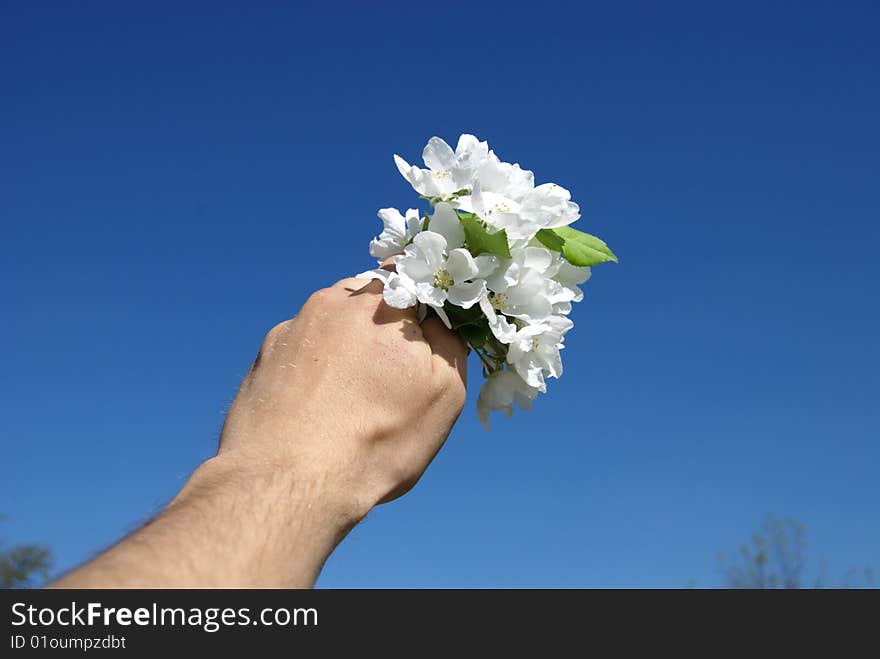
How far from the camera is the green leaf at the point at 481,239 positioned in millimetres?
3056

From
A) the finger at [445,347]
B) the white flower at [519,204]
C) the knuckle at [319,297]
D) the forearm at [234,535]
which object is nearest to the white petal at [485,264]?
the white flower at [519,204]

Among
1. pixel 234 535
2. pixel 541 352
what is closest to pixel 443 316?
pixel 541 352

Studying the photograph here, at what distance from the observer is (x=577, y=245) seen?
131 inches

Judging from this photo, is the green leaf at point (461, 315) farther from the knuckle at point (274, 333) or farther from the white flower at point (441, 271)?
the knuckle at point (274, 333)

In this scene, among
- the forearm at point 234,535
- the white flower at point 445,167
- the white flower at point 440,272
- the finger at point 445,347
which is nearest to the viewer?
the forearm at point 234,535

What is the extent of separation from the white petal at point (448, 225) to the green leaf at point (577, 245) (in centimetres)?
36

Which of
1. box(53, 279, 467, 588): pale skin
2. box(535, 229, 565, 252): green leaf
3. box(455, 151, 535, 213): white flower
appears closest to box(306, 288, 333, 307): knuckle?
box(53, 279, 467, 588): pale skin

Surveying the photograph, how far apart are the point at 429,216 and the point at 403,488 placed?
3.66 feet

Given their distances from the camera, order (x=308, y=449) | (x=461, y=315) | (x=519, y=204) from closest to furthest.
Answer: (x=308, y=449) → (x=461, y=315) → (x=519, y=204)

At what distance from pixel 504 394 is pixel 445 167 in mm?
900

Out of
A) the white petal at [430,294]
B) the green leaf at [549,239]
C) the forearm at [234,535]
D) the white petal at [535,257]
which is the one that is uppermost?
the green leaf at [549,239]

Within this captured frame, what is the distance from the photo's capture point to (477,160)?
10.5 feet

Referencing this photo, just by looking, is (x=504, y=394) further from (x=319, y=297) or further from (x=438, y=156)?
(x=438, y=156)
